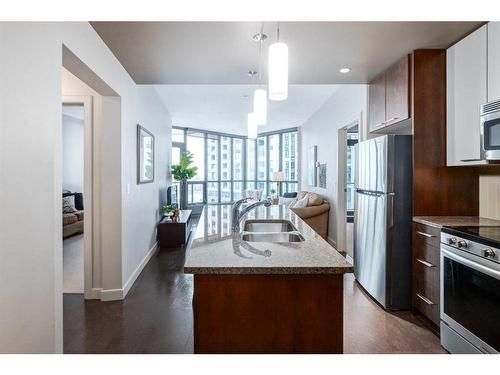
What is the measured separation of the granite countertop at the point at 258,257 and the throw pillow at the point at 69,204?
19.0 feet

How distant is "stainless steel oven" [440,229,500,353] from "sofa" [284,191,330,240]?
3.10 m

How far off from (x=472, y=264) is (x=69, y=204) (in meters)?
7.05

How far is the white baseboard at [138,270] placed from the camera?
10.8 ft

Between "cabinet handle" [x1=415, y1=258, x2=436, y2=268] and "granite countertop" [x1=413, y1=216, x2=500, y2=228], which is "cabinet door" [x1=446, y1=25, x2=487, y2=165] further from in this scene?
"cabinet handle" [x1=415, y1=258, x2=436, y2=268]

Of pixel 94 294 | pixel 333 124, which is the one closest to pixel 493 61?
pixel 333 124

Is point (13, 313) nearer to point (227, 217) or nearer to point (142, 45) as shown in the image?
point (227, 217)

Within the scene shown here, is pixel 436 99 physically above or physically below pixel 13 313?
above

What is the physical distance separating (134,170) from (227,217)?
1598mm

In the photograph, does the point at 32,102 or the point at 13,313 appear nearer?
the point at 13,313

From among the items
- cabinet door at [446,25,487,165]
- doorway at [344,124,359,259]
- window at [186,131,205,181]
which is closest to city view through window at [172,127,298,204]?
window at [186,131,205,181]

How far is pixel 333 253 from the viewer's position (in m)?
1.49

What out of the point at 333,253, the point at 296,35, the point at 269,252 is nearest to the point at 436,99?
the point at 296,35

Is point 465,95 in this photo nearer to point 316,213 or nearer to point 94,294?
point 316,213
